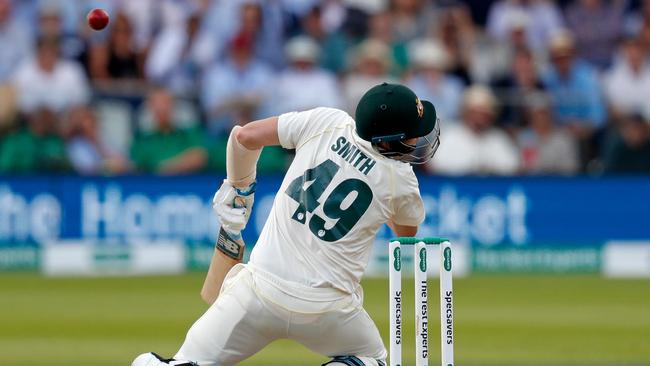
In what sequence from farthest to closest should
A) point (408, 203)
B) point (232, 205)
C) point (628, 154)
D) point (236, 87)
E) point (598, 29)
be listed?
1. point (598, 29)
2. point (236, 87)
3. point (628, 154)
4. point (232, 205)
5. point (408, 203)

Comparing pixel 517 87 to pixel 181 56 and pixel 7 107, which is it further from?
pixel 7 107

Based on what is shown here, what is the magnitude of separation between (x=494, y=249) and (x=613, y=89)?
2299mm

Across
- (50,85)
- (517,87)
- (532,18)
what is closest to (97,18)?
(50,85)

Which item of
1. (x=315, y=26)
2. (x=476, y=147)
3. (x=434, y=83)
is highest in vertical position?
(x=315, y=26)

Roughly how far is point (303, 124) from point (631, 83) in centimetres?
1003

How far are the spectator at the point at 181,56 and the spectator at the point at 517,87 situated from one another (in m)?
3.06

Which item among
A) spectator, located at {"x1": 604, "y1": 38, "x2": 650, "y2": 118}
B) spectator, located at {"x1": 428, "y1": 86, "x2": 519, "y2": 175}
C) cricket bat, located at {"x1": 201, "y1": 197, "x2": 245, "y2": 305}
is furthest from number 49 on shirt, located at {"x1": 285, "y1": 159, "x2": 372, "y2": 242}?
spectator, located at {"x1": 604, "y1": 38, "x2": 650, "y2": 118}

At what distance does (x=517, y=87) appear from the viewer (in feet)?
46.0

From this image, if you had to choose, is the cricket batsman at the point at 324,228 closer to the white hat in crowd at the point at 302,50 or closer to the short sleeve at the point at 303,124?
the short sleeve at the point at 303,124

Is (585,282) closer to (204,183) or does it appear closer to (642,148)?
(642,148)

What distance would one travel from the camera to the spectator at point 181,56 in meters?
13.8

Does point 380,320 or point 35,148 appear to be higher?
point 35,148

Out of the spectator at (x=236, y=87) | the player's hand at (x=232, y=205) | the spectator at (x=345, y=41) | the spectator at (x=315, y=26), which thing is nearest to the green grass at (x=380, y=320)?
the spectator at (x=236, y=87)

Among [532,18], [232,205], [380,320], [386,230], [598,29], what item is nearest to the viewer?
[232,205]
